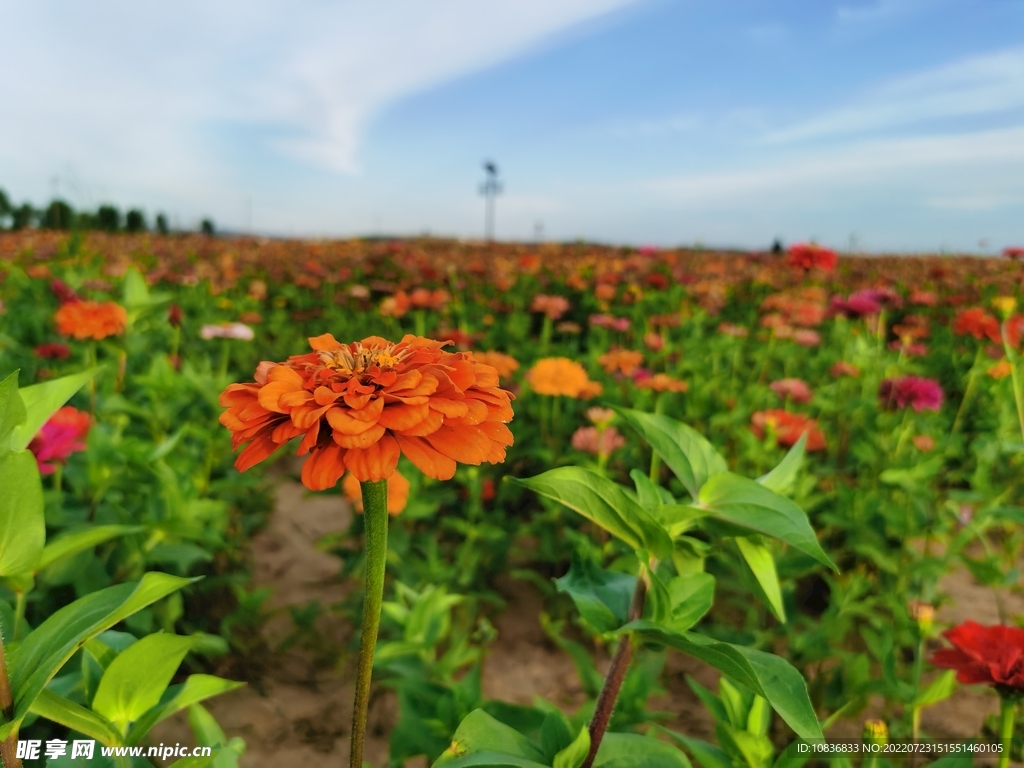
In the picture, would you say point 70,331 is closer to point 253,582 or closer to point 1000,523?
point 253,582

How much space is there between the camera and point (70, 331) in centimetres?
186

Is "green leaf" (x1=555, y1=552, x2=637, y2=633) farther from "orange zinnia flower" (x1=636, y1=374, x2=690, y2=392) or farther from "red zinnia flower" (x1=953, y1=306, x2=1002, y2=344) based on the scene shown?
"red zinnia flower" (x1=953, y1=306, x2=1002, y2=344)

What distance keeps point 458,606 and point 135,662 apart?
1.40 m

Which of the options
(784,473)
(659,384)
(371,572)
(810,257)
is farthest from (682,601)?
(810,257)

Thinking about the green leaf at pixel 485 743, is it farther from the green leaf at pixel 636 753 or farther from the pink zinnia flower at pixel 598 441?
the pink zinnia flower at pixel 598 441

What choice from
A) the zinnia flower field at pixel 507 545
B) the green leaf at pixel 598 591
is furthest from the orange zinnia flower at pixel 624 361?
the green leaf at pixel 598 591

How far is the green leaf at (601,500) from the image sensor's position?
677 millimetres

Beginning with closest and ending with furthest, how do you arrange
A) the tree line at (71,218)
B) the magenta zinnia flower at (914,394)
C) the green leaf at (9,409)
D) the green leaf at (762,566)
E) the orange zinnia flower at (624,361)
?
1. the green leaf at (9,409)
2. the green leaf at (762,566)
3. the magenta zinnia flower at (914,394)
4. the orange zinnia flower at (624,361)
5. the tree line at (71,218)

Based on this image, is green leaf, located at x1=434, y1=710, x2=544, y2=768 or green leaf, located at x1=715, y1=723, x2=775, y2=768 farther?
green leaf, located at x1=715, y1=723, x2=775, y2=768

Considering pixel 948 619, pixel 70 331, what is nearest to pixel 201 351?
pixel 70 331

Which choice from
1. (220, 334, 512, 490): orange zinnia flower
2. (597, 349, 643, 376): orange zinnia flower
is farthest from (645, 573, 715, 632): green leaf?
(597, 349, 643, 376): orange zinnia flower

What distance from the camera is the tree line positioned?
12368 mm

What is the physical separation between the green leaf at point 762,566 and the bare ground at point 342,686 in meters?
0.76

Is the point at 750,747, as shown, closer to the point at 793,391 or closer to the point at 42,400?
the point at 42,400
